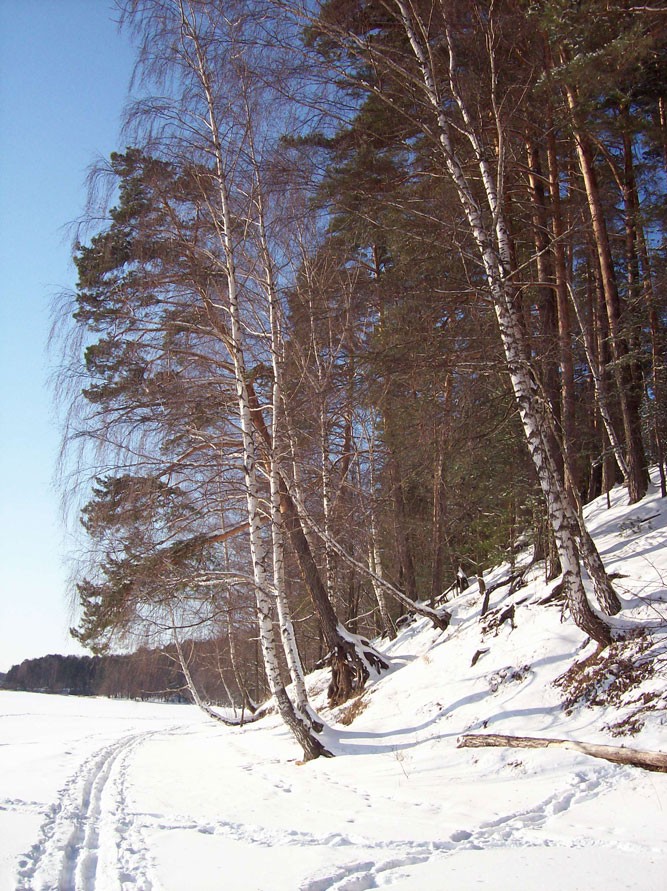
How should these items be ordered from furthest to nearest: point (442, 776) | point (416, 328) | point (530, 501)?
1. point (530, 501)
2. point (416, 328)
3. point (442, 776)

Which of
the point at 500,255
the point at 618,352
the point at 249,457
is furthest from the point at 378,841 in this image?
the point at 618,352

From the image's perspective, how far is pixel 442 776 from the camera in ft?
20.3

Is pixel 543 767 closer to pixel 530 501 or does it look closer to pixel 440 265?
pixel 530 501

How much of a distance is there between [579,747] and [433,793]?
1381mm

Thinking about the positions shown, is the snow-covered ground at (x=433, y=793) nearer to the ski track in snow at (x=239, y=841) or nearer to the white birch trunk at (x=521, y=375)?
the ski track in snow at (x=239, y=841)

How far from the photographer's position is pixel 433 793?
5.66 m

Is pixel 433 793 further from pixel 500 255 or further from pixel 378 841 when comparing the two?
pixel 500 255

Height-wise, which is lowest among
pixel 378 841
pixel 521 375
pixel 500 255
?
pixel 378 841

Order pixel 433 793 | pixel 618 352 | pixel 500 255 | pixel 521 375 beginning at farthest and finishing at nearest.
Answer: pixel 618 352 → pixel 500 255 → pixel 521 375 → pixel 433 793

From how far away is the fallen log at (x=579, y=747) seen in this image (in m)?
4.73

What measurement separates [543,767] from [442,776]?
3.81 ft

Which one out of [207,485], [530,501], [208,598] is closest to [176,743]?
[208,598]

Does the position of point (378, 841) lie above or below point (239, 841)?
below

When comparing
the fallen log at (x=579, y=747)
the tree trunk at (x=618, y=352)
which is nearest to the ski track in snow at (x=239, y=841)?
the fallen log at (x=579, y=747)
